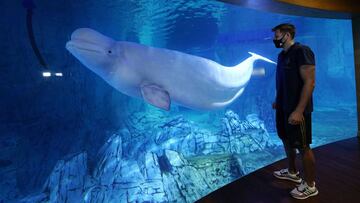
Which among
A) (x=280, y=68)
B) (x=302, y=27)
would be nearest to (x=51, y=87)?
(x=280, y=68)

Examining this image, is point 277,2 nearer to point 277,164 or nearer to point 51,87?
point 277,164

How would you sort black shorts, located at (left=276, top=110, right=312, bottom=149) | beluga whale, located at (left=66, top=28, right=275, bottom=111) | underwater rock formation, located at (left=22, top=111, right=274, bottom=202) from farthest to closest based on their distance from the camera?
underwater rock formation, located at (left=22, top=111, right=274, bottom=202), beluga whale, located at (left=66, top=28, right=275, bottom=111), black shorts, located at (left=276, top=110, right=312, bottom=149)

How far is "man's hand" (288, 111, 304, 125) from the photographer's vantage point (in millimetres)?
2781

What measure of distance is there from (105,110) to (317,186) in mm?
4672

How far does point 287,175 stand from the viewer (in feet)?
11.5

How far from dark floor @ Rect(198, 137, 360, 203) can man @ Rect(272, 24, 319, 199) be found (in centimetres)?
21

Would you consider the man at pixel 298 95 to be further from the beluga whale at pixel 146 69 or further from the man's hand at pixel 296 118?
the beluga whale at pixel 146 69

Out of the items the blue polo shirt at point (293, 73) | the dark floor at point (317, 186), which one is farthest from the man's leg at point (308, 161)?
the blue polo shirt at point (293, 73)

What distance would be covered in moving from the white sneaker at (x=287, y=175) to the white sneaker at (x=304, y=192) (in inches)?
15.2

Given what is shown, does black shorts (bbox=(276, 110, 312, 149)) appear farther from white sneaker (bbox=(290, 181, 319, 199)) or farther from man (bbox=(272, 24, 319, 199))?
white sneaker (bbox=(290, 181, 319, 199))

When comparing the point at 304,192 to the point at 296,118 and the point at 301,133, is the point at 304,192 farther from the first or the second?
the point at 296,118

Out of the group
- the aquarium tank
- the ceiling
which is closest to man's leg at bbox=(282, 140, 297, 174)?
the aquarium tank

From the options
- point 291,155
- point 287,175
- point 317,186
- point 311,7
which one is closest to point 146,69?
point 291,155

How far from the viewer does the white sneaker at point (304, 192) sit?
2.92m
